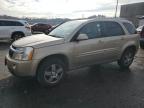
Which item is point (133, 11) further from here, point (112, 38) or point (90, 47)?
point (90, 47)

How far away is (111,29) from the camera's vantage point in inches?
256

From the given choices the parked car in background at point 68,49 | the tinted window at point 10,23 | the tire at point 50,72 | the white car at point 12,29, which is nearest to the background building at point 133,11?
the white car at point 12,29

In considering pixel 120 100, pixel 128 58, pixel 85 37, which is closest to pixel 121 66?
pixel 128 58

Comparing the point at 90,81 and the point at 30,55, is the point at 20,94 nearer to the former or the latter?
the point at 30,55

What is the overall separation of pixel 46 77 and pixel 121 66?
320 centimetres

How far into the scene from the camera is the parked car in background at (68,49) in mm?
4809

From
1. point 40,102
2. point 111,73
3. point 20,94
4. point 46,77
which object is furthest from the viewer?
point 111,73

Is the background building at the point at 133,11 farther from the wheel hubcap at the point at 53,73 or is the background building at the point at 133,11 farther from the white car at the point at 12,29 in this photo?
the wheel hubcap at the point at 53,73

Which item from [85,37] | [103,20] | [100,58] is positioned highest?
[103,20]

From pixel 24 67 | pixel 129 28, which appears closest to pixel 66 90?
pixel 24 67

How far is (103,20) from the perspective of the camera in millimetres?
6383

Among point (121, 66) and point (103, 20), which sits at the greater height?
point (103, 20)

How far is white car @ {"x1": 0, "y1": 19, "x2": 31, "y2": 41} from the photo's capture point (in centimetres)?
1353

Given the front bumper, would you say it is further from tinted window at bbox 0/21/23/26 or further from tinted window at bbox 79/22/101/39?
tinted window at bbox 0/21/23/26
